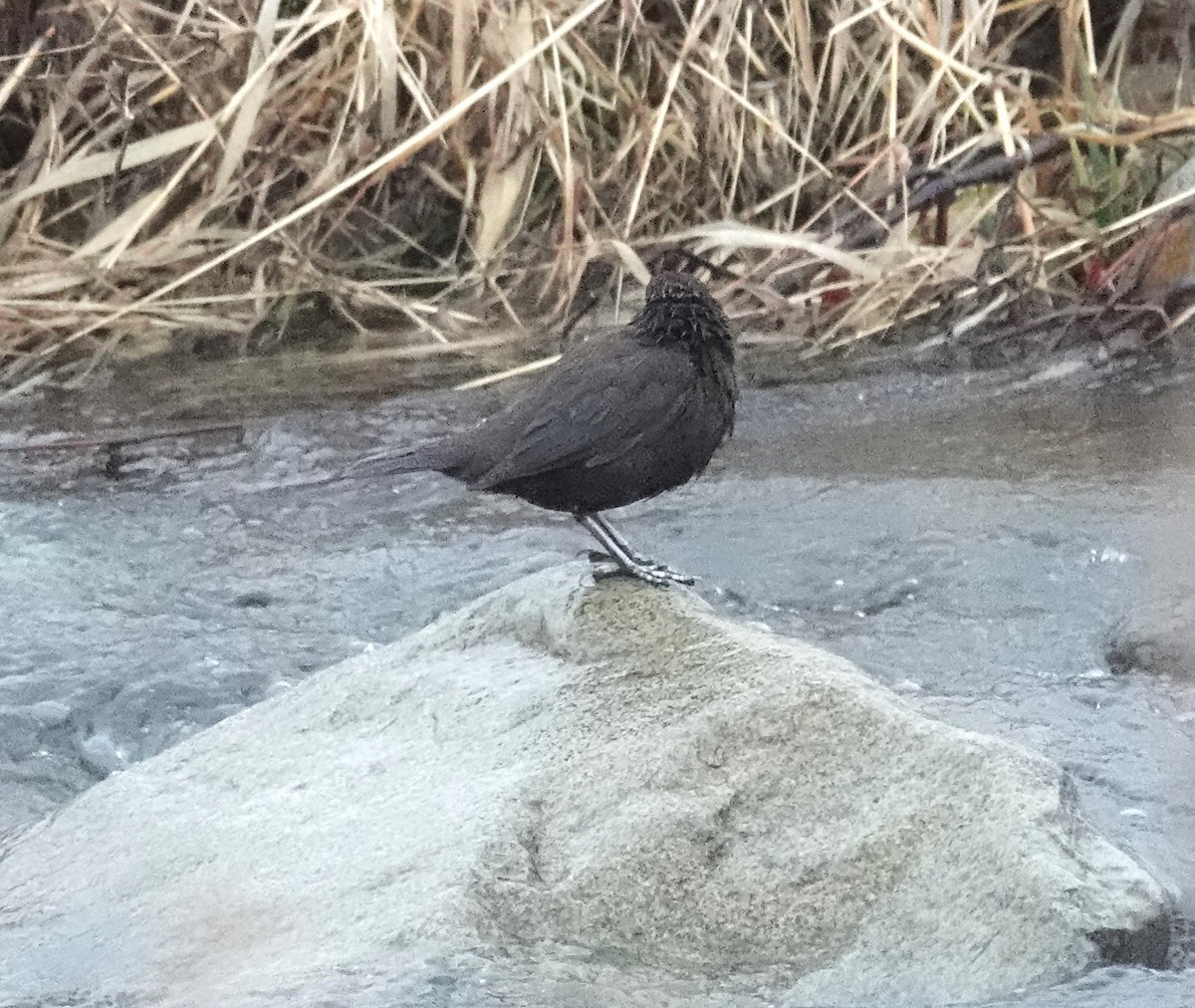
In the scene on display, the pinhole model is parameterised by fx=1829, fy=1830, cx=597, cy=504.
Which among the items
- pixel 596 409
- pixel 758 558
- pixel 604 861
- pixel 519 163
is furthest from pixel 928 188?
pixel 604 861

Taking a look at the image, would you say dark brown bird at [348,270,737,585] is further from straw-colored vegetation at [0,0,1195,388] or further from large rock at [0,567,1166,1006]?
straw-colored vegetation at [0,0,1195,388]

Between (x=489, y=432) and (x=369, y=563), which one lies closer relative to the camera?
(x=489, y=432)

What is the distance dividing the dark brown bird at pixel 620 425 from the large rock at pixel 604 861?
37cm

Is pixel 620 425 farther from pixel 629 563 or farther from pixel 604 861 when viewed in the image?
pixel 604 861

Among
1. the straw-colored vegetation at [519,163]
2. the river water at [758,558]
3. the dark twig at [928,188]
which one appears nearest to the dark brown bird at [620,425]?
the river water at [758,558]

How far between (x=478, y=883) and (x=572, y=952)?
0.15m

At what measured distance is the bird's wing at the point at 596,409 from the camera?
3066 mm

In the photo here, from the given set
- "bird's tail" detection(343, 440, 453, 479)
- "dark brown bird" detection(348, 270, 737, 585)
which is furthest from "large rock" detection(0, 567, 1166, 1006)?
"bird's tail" detection(343, 440, 453, 479)

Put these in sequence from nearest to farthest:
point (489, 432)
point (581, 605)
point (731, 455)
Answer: point (581, 605) < point (489, 432) < point (731, 455)

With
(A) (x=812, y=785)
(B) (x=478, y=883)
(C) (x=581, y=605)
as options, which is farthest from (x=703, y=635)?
(B) (x=478, y=883)

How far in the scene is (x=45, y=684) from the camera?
3.55 meters

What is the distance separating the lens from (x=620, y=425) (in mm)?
3062

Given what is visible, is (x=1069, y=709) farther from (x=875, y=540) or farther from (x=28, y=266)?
(x=28, y=266)

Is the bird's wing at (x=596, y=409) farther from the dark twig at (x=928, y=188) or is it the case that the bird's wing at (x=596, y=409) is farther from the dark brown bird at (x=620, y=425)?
the dark twig at (x=928, y=188)
